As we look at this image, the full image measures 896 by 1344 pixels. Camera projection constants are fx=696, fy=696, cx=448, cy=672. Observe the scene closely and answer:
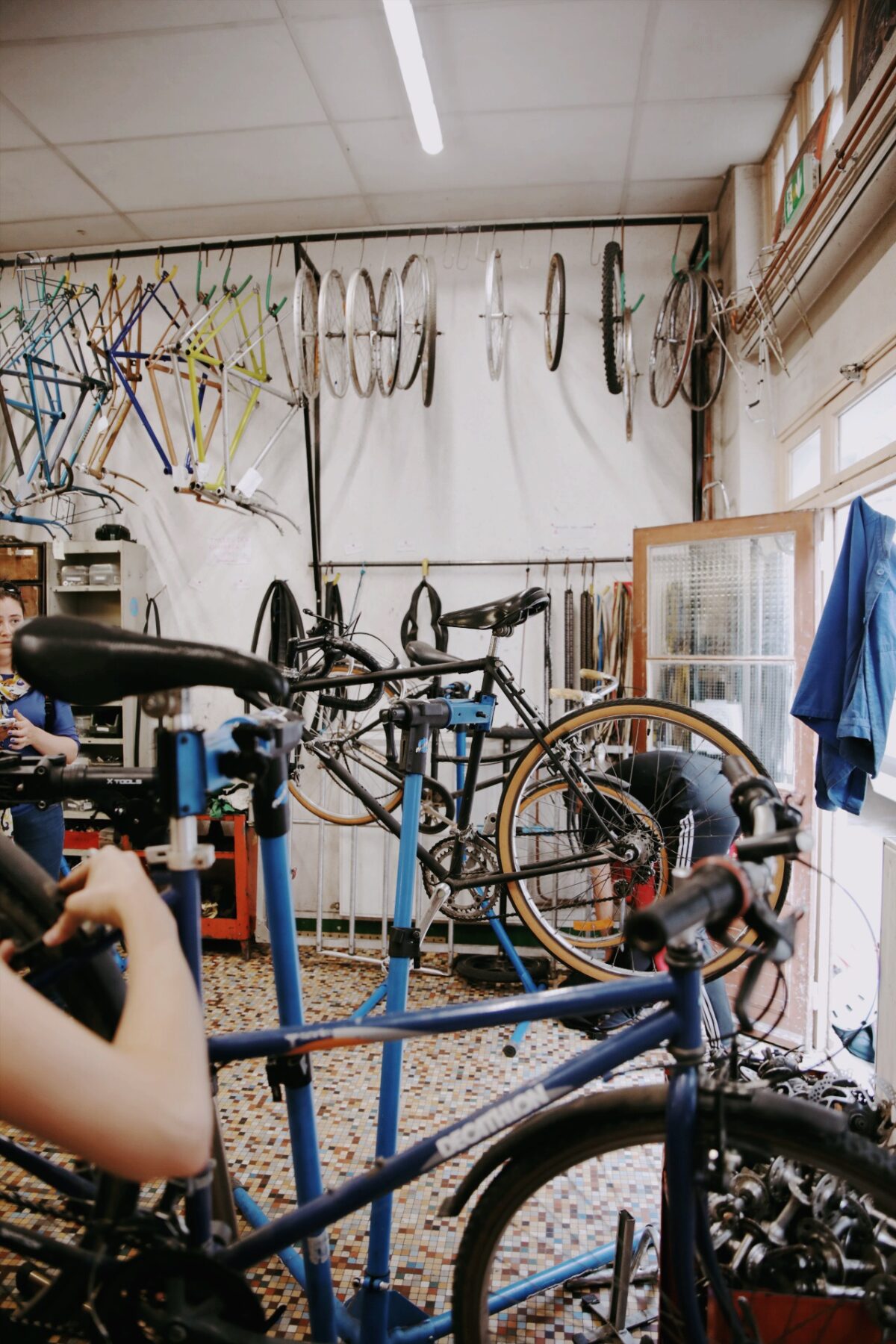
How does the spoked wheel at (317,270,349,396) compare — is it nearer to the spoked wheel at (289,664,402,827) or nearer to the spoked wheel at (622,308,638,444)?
the spoked wheel at (622,308,638,444)

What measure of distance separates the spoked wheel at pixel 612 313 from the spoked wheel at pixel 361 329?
1.09 m

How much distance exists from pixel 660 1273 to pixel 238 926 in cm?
258

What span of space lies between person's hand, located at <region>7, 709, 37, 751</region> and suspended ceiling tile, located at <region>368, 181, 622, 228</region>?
305 centimetres

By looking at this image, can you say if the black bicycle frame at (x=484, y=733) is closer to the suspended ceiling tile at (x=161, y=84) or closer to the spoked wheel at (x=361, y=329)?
the spoked wheel at (x=361, y=329)

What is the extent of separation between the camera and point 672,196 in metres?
3.50

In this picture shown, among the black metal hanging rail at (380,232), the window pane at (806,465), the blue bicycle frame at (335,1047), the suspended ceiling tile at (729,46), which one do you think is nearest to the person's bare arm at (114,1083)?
the blue bicycle frame at (335,1047)

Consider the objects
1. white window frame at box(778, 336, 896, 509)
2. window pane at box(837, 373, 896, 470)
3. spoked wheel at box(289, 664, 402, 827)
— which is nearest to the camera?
white window frame at box(778, 336, 896, 509)

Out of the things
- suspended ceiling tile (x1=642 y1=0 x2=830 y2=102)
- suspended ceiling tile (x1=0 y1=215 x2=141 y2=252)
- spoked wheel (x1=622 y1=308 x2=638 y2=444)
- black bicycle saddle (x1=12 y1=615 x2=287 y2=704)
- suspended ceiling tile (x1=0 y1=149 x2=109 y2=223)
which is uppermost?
suspended ceiling tile (x1=0 y1=215 x2=141 y2=252)

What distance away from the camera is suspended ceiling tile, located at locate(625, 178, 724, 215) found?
340 cm

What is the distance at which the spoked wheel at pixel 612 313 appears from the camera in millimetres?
3187

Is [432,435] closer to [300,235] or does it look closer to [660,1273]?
[300,235]

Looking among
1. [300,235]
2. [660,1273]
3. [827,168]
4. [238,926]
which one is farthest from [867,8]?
[238,926]

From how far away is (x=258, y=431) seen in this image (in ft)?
13.0

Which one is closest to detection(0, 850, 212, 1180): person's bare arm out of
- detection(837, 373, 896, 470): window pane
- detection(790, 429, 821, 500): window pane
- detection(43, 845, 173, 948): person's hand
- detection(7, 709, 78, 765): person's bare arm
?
detection(43, 845, 173, 948): person's hand
